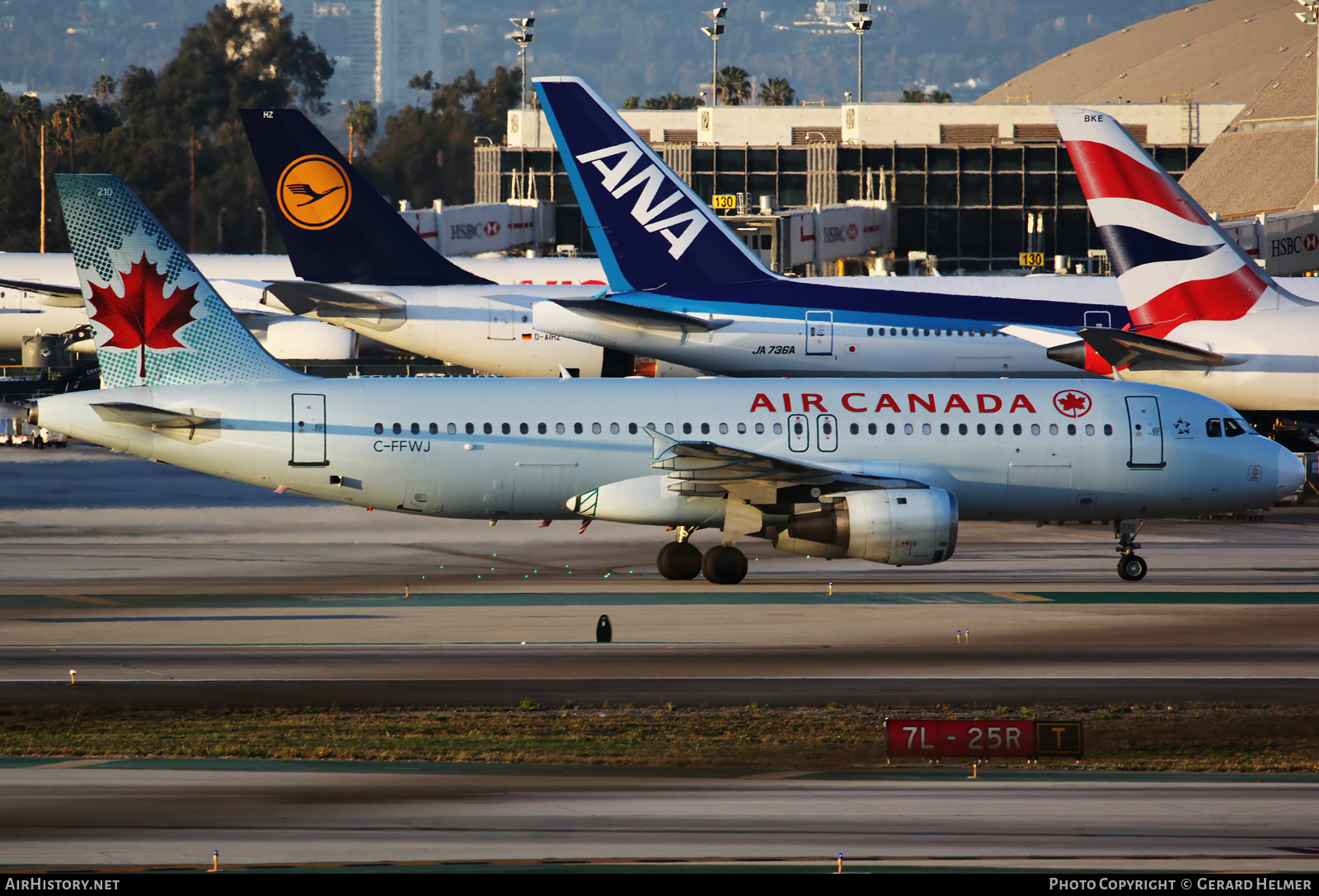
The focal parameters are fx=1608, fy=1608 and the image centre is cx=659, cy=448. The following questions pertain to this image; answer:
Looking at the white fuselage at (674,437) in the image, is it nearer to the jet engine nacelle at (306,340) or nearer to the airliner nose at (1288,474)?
the airliner nose at (1288,474)

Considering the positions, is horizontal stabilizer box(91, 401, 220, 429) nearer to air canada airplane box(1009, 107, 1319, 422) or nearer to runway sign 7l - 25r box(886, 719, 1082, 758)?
runway sign 7l - 25r box(886, 719, 1082, 758)

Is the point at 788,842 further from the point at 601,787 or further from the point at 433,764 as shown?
the point at 433,764

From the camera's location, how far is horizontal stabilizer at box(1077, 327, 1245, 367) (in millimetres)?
37562

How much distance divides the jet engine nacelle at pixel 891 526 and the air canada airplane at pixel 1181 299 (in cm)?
1005

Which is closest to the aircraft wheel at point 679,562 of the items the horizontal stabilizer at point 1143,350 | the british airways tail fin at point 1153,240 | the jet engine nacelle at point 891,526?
the jet engine nacelle at point 891,526

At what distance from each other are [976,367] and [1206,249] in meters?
9.16

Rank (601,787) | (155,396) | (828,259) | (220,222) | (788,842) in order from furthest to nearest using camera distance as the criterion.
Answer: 1. (220,222)
2. (828,259)
3. (155,396)
4. (601,787)
5. (788,842)

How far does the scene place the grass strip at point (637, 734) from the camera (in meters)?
18.0

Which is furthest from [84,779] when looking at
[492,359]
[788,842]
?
[492,359]

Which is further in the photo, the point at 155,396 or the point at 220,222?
the point at 220,222

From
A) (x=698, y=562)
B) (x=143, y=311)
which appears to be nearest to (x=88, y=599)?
(x=143, y=311)

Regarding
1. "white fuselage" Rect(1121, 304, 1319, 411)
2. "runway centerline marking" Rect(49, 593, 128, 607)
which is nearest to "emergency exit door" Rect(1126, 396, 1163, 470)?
"white fuselage" Rect(1121, 304, 1319, 411)

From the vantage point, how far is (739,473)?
30109 millimetres

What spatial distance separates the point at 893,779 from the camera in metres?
16.6
